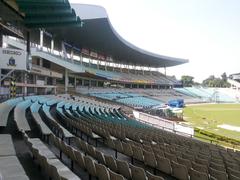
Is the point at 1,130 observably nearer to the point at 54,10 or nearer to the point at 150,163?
the point at 150,163

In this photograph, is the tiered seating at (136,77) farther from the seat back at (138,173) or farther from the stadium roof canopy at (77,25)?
the seat back at (138,173)

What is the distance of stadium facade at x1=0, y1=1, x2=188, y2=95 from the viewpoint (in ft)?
59.1

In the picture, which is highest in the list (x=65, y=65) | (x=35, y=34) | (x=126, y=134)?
(x=35, y=34)

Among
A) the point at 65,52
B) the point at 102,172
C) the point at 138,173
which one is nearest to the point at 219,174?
the point at 138,173

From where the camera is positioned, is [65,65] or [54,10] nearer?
[54,10]

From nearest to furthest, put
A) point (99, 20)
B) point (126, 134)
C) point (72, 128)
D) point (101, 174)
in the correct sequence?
point (101, 174) < point (126, 134) < point (72, 128) < point (99, 20)

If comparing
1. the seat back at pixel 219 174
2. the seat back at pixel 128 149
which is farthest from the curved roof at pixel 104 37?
the seat back at pixel 219 174

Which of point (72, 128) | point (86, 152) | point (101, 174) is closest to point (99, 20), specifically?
point (72, 128)

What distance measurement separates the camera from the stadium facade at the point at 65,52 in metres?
18.0

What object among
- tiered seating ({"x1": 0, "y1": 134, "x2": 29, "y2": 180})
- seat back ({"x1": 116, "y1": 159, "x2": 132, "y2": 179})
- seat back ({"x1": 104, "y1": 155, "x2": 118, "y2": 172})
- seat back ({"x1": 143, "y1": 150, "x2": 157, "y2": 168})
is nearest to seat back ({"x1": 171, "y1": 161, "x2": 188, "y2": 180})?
seat back ({"x1": 143, "y1": 150, "x2": 157, "y2": 168})

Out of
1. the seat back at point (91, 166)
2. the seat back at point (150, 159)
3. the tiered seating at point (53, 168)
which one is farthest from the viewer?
the seat back at point (150, 159)

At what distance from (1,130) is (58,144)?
3.65m

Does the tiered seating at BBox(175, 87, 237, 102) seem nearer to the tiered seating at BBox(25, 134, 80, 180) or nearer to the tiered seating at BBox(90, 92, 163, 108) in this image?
the tiered seating at BBox(90, 92, 163, 108)

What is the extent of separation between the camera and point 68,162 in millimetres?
8359
